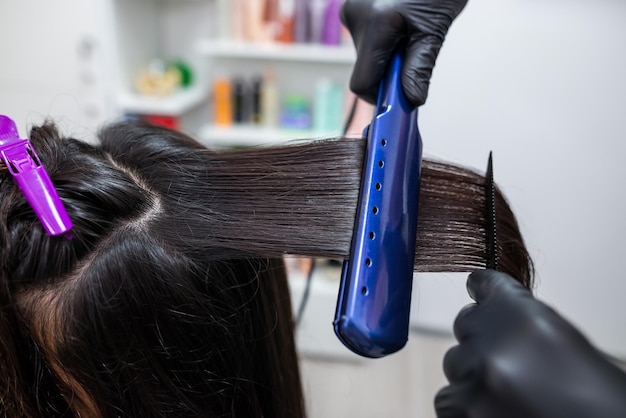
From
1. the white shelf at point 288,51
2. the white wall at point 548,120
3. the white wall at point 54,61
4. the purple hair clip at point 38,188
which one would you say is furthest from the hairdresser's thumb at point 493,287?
the white wall at point 54,61

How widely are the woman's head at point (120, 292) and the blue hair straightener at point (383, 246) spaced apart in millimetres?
128

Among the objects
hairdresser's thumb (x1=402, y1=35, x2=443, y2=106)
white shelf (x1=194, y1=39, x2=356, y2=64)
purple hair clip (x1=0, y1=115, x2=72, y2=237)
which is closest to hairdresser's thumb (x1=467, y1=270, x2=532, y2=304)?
hairdresser's thumb (x1=402, y1=35, x2=443, y2=106)

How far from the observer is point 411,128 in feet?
1.78

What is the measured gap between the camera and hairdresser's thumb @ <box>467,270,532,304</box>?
16.6 inches

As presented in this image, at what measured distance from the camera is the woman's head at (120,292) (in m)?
0.52

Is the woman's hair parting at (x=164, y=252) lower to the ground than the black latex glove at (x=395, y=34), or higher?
lower

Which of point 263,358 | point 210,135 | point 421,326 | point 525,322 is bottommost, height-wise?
point 421,326

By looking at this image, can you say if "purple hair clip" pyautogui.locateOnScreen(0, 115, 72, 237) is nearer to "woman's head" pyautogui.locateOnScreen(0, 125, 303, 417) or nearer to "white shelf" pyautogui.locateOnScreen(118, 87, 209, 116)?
"woman's head" pyautogui.locateOnScreen(0, 125, 303, 417)

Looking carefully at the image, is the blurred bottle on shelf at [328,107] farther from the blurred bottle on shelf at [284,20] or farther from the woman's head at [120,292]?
the woman's head at [120,292]

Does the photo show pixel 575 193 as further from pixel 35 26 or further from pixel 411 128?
pixel 35 26

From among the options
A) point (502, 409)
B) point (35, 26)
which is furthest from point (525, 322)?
point (35, 26)

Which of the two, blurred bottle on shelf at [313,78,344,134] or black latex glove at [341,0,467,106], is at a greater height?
black latex glove at [341,0,467,106]

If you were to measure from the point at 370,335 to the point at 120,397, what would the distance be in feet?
1.04

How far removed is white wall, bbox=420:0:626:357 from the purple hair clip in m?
0.99
